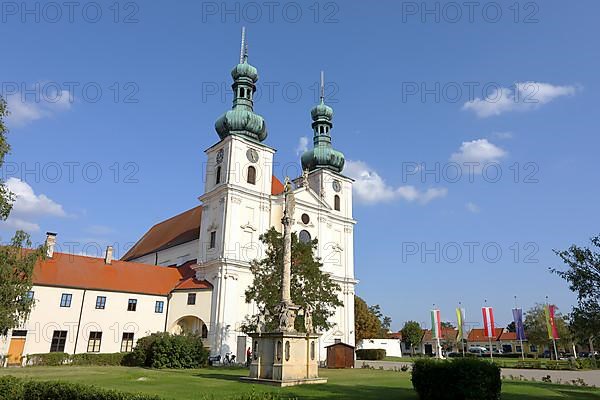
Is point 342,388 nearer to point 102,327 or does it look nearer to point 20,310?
point 20,310

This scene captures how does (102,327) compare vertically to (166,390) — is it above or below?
above

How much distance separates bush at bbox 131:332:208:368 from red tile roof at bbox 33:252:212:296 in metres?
8.46

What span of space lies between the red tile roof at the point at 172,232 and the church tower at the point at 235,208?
398cm

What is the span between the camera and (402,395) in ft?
50.4

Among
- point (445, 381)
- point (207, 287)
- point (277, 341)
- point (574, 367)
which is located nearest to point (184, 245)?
point (207, 287)

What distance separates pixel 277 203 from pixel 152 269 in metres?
13.8

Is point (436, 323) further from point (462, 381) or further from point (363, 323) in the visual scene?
point (462, 381)

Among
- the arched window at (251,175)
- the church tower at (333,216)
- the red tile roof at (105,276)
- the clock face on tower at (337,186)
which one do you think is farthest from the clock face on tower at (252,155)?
the red tile roof at (105,276)

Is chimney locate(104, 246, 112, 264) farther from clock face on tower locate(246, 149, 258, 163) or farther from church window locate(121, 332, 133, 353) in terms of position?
clock face on tower locate(246, 149, 258, 163)

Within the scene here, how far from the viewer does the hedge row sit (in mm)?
33438

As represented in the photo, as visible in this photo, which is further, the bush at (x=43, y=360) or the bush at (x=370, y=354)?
the bush at (x=370, y=354)

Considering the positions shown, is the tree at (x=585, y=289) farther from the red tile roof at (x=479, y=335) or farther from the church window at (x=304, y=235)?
the red tile roof at (x=479, y=335)

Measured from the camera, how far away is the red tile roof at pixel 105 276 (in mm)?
37656

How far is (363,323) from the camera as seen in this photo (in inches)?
2478
